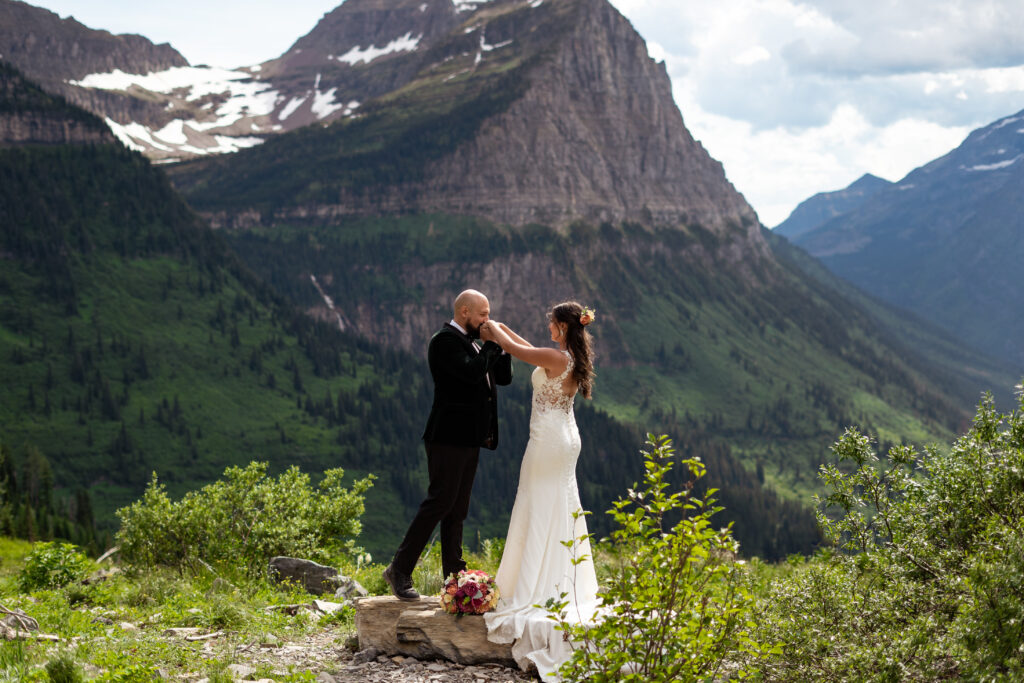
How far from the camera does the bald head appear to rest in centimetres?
1337

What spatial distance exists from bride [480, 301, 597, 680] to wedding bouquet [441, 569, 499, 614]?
0.69 ft

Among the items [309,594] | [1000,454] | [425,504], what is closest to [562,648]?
[425,504]

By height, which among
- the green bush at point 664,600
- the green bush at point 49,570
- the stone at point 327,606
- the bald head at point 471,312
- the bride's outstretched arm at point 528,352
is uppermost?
the bald head at point 471,312

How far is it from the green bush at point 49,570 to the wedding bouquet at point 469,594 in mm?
11238

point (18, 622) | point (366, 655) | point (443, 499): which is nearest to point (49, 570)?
point (18, 622)

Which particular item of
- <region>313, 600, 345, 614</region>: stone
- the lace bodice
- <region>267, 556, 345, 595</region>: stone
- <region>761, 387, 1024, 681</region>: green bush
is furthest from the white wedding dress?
<region>267, 556, 345, 595</region>: stone

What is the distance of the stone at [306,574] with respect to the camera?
20344 mm

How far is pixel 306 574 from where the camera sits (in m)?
20.6

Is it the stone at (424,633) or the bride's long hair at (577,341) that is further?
the bride's long hair at (577,341)

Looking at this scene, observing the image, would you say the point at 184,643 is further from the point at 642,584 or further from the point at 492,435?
the point at 642,584

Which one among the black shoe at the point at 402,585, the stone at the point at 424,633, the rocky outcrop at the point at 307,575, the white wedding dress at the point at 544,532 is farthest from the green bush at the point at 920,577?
the rocky outcrop at the point at 307,575

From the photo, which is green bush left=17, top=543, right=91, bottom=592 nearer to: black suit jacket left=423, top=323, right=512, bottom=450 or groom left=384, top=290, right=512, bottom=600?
groom left=384, top=290, right=512, bottom=600

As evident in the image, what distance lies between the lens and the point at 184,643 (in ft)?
45.9

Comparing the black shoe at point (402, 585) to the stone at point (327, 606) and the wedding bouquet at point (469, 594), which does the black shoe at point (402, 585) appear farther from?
the stone at point (327, 606)
